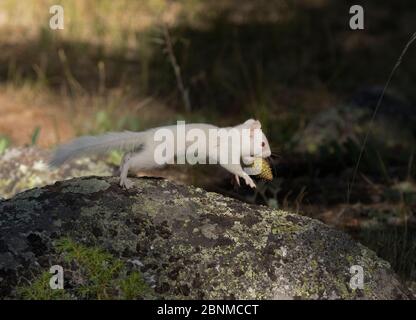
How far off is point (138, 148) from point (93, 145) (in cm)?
20

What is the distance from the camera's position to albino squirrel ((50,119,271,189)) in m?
2.71

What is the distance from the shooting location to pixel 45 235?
2398 millimetres

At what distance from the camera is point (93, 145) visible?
8.96ft

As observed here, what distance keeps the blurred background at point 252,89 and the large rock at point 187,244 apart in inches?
33.6

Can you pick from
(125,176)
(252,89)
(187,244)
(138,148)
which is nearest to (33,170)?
(138,148)

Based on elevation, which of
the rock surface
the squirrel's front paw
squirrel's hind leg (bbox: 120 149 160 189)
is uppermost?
squirrel's hind leg (bbox: 120 149 160 189)

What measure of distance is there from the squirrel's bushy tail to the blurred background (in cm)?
85

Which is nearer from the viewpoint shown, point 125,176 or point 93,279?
point 93,279

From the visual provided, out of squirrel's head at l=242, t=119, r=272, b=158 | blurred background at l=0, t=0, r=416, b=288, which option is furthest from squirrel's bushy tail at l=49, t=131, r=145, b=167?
blurred background at l=0, t=0, r=416, b=288

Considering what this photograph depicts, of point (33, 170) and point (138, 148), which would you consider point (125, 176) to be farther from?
point (33, 170)

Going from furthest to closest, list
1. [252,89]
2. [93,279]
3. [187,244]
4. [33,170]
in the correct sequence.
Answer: [252,89] < [33,170] < [187,244] < [93,279]

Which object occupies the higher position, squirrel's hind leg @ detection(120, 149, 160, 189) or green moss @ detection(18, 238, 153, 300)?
squirrel's hind leg @ detection(120, 149, 160, 189)

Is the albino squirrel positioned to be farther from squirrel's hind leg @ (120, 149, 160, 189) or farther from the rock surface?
the rock surface
